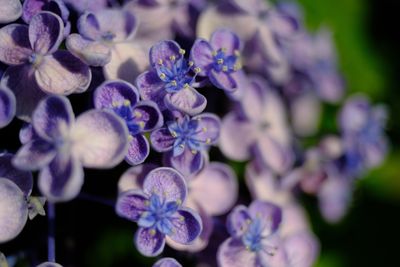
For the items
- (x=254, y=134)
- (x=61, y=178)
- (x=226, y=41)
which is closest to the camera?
(x=61, y=178)

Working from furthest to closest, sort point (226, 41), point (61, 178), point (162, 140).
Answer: point (226, 41) → point (162, 140) → point (61, 178)

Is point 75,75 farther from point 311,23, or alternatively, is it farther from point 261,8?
point 311,23

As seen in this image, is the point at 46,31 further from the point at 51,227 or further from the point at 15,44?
the point at 51,227

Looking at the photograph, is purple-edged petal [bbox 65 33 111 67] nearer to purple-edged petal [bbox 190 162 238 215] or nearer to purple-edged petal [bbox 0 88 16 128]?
purple-edged petal [bbox 0 88 16 128]

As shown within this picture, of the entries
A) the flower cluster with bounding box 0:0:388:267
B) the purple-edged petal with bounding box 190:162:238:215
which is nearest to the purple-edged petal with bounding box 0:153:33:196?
the flower cluster with bounding box 0:0:388:267

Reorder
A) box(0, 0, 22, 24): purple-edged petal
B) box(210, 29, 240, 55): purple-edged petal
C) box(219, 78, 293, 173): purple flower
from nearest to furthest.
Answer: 1. box(0, 0, 22, 24): purple-edged petal
2. box(210, 29, 240, 55): purple-edged petal
3. box(219, 78, 293, 173): purple flower

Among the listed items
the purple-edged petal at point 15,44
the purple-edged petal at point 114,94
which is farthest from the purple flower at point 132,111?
the purple-edged petal at point 15,44

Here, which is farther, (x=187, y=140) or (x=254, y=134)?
(x=254, y=134)

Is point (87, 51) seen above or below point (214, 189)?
above

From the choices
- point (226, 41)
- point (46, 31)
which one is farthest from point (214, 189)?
point (46, 31)
